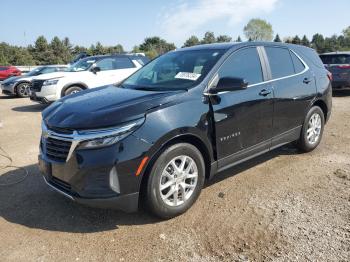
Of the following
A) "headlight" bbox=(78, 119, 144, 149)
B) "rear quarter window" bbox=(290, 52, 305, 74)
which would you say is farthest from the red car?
"headlight" bbox=(78, 119, 144, 149)

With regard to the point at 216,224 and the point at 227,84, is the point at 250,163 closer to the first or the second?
the point at 227,84

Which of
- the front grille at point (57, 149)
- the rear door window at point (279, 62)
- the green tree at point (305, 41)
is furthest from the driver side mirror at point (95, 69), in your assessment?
the green tree at point (305, 41)

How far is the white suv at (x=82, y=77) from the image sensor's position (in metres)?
10.6

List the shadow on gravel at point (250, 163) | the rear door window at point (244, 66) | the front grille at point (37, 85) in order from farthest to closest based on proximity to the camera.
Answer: the front grille at point (37, 85)
the shadow on gravel at point (250, 163)
the rear door window at point (244, 66)

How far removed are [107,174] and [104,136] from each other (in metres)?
0.34

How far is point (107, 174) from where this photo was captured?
3154 millimetres

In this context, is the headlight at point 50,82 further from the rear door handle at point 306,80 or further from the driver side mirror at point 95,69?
the rear door handle at point 306,80

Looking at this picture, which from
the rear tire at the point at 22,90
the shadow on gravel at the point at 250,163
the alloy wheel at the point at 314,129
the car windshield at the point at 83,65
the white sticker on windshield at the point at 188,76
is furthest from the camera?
the rear tire at the point at 22,90

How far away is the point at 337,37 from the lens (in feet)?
378

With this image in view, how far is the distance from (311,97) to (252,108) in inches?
62.8

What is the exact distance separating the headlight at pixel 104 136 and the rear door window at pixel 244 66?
1.44 metres

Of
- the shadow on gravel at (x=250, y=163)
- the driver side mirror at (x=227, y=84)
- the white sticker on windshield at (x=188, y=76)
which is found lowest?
the shadow on gravel at (x=250, y=163)

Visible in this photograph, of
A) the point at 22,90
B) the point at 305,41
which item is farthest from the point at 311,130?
the point at 305,41

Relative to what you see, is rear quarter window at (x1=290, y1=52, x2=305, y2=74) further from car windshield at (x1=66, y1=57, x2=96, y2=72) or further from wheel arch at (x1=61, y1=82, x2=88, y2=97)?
car windshield at (x1=66, y1=57, x2=96, y2=72)
